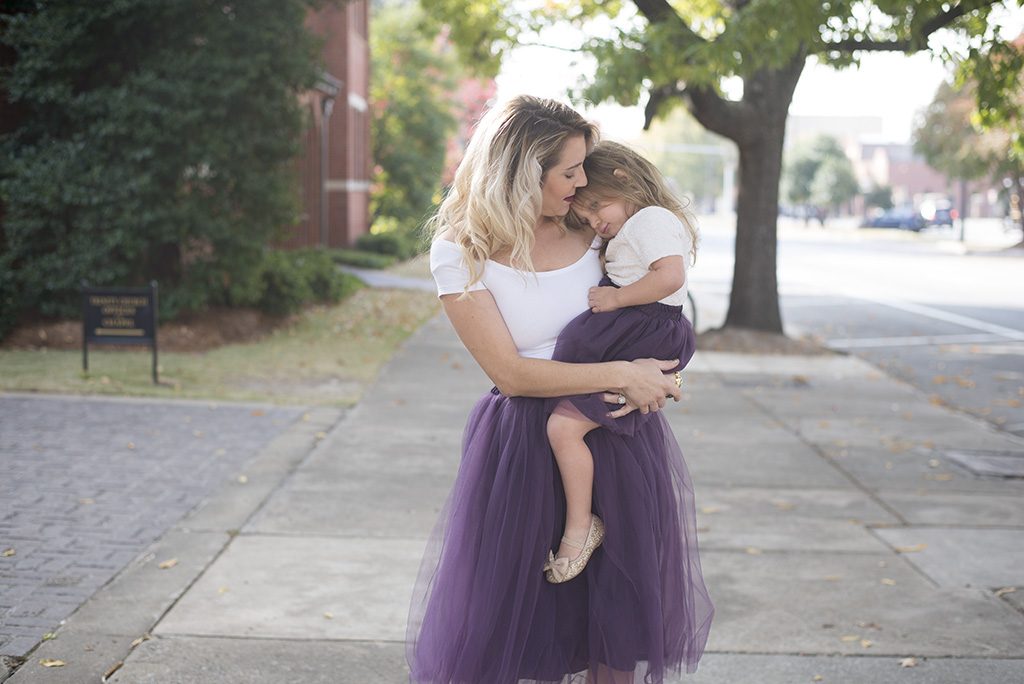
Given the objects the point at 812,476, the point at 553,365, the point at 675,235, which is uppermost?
the point at 675,235

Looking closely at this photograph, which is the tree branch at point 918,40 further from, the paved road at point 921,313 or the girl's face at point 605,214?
the girl's face at point 605,214

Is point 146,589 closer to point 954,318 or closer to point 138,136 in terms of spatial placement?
point 138,136

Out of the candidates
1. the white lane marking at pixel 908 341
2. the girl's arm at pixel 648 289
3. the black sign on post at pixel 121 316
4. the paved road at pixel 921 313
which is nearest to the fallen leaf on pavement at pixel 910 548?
the girl's arm at pixel 648 289

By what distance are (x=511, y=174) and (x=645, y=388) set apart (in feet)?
1.98

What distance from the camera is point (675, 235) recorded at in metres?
2.96

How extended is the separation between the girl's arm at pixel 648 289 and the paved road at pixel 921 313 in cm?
774

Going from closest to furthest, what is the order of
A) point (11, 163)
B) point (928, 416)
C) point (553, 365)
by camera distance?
point (553, 365) → point (928, 416) → point (11, 163)

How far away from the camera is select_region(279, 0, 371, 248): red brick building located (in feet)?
89.0

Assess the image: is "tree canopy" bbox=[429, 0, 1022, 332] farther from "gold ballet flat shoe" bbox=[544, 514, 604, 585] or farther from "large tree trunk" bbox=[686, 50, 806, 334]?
"gold ballet flat shoe" bbox=[544, 514, 604, 585]

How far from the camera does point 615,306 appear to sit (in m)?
2.93

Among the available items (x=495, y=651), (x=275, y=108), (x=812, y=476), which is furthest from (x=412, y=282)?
(x=495, y=651)

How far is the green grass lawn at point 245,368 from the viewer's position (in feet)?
33.4

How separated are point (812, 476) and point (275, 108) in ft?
26.1

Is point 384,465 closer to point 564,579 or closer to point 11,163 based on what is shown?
point 564,579
